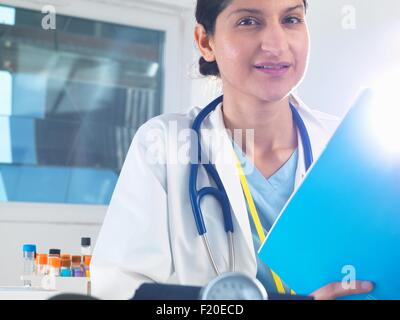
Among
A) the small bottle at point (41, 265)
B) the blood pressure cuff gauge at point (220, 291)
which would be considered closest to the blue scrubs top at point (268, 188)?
the blood pressure cuff gauge at point (220, 291)

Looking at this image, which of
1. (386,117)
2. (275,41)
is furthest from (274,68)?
(386,117)

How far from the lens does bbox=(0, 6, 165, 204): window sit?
2.23m

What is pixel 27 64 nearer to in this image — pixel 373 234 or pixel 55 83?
pixel 55 83

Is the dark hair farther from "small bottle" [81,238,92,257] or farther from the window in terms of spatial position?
the window

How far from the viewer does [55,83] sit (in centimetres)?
230

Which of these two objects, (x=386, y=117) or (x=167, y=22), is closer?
(x=386, y=117)

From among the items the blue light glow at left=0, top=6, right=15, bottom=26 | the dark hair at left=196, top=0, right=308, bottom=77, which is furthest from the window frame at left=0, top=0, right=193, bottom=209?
the dark hair at left=196, top=0, right=308, bottom=77

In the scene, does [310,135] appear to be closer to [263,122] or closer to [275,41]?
[263,122]

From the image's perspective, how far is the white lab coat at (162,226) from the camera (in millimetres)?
960

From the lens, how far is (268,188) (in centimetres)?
112

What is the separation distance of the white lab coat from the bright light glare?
1.42 ft

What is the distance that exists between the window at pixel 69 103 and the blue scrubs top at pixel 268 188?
1240mm

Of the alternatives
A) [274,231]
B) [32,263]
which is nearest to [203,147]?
[274,231]

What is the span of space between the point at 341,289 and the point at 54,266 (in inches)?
46.1
